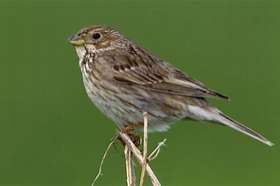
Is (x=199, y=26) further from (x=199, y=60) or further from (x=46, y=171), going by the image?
(x=46, y=171)

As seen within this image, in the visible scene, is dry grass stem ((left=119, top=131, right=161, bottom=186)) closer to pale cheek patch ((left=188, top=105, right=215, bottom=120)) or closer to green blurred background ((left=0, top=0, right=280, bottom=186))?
pale cheek patch ((left=188, top=105, right=215, bottom=120))

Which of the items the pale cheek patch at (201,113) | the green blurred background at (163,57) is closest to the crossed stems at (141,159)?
the pale cheek patch at (201,113)

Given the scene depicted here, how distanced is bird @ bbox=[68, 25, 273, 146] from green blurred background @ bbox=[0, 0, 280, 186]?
5.79ft

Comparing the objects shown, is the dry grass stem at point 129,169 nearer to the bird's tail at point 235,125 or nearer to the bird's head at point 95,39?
the bird's tail at point 235,125

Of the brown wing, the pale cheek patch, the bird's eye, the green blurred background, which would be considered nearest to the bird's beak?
the bird's eye

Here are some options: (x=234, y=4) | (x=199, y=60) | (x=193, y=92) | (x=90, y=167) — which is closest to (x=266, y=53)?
(x=199, y=60)

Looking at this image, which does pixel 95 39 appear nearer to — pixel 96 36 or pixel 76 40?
pixel 96 36

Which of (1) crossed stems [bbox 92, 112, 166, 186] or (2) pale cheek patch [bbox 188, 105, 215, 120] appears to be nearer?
(1) crossed stems [bbox 92, 112, 166, 186]

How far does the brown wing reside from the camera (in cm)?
812

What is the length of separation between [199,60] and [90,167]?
3.25 meters

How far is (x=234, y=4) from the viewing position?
16500 mm

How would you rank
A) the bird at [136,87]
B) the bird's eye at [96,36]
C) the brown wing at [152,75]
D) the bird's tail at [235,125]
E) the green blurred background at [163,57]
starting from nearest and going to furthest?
1. the bird's tail at [235,125]
2. the bird at [136,87]
3. the brown wing at [152,75]
4. the bird's eye at [96,36]
5. the green blurred background at [163,57]

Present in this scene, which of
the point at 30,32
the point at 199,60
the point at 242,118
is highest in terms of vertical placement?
the point at 30,32

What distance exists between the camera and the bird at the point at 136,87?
797 cm
